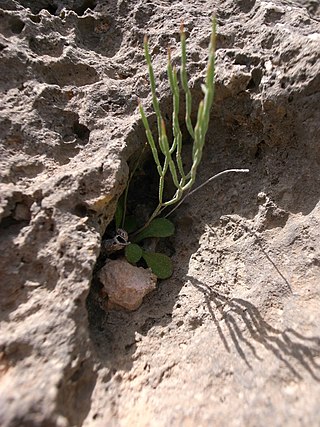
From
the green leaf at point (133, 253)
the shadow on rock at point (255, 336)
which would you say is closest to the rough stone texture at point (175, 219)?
the shadow on rock at point (255, 336)

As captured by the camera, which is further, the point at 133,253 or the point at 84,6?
the point at 84,6

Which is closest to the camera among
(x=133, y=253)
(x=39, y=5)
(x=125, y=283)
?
(x=125, y=283)

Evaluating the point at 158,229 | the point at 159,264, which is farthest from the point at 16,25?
the point at 159,264

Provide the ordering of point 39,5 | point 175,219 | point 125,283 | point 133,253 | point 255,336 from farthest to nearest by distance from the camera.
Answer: point 39,5 → point 175,219 → point 133,253 → point 125,283 → point 255,336

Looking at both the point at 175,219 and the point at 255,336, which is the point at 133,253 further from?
the point at 255,336

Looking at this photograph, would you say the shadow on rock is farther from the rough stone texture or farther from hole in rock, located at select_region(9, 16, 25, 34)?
hole in rock, located at select_region(9, 16, 25, 34)

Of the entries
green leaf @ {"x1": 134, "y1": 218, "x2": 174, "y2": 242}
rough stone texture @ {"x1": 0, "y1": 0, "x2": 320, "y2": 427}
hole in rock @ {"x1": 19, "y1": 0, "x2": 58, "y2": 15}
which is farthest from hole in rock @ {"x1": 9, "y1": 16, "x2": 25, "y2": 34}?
green leaf @ {"x1": 134, "y1": 218, "x2": 174, "y2": 242}

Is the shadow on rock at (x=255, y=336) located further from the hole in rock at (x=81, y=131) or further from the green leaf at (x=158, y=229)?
the hole in rock at (x=81, y=131)
